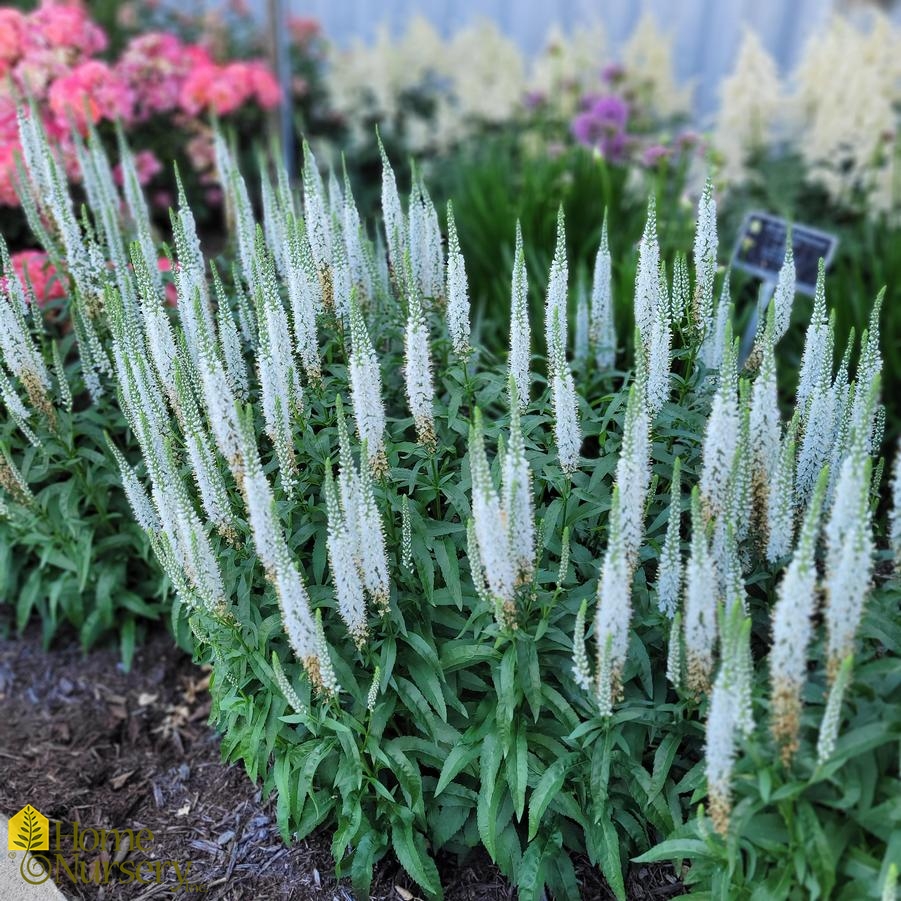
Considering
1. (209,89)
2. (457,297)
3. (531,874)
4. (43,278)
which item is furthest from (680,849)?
(209,89)

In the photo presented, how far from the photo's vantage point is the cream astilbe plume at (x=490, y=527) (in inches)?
89.1

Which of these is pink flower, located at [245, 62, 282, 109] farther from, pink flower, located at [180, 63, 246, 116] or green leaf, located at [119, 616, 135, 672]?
green leaf, located at [119, 616, 135, 672]

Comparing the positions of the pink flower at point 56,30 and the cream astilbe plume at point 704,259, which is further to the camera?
the pink flower at point 56,30

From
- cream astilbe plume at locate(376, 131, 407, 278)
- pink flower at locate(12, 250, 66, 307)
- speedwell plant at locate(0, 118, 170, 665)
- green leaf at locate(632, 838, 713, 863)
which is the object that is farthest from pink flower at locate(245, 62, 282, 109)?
green leaf at locate(632, 838, 713, 863)

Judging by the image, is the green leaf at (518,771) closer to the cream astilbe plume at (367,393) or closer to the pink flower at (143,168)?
the cream astilbe plume at (367,393)

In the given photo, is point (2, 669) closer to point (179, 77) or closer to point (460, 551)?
point (460, 551)

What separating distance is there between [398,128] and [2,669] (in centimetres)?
627

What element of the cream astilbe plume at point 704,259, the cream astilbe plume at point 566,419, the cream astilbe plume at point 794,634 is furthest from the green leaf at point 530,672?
the cream astilbe plume at point 704,259

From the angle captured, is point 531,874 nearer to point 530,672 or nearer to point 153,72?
point 530,672

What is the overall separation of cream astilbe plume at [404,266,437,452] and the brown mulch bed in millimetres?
1446

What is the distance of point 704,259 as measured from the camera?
290cm

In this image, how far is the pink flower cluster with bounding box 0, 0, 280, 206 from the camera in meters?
4.88

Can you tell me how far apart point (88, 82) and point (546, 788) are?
14.8 feet

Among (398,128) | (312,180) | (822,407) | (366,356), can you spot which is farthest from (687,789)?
(398,128)
